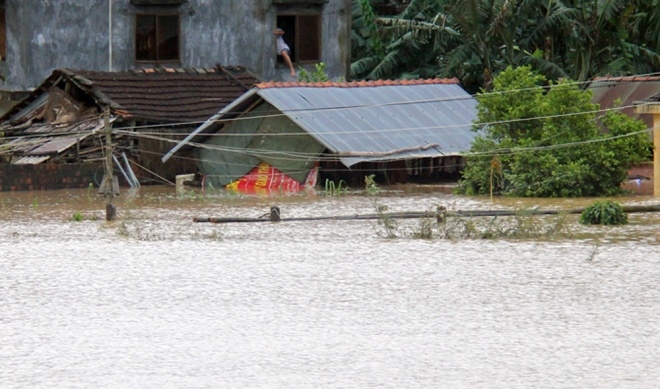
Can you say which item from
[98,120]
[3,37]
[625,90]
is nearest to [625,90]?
[625,90]

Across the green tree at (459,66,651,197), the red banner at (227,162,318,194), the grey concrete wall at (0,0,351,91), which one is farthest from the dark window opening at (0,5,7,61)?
the green tree at (459,66,651,197)

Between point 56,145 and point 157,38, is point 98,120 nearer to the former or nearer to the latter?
point 56,145

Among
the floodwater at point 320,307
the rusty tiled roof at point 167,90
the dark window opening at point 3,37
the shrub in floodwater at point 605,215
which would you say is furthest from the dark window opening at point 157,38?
the shrub in floodwater at point 605,215

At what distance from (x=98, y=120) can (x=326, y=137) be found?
478 cm

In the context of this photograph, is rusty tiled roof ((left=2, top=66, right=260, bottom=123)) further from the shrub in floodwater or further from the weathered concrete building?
the shrub in floodwater

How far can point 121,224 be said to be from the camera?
17219mm

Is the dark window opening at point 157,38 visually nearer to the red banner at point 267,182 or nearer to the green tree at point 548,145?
the red banner at point 267,182

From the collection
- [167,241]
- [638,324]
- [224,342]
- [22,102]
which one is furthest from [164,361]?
[22,102]

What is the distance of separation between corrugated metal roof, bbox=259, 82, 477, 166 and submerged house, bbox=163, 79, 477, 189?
0.02 m

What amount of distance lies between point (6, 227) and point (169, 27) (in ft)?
38.8

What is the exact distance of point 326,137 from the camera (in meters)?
24.0

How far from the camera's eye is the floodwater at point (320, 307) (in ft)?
29.2

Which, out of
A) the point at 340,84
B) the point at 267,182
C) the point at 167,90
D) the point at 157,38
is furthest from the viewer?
the point at 157,38

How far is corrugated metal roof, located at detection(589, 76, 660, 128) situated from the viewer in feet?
87.7
